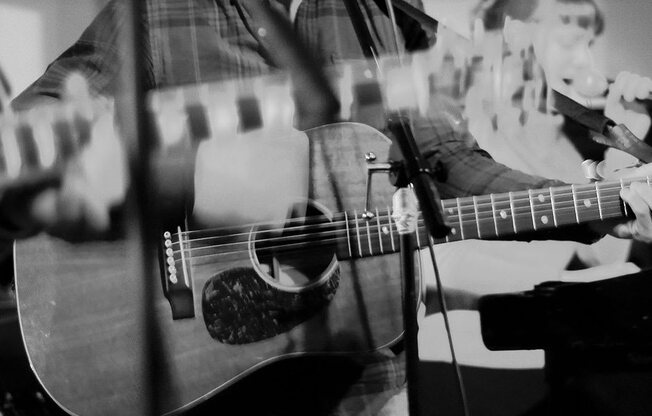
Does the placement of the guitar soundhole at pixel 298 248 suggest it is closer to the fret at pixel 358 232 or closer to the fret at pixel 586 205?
the fret at pixel 358 232

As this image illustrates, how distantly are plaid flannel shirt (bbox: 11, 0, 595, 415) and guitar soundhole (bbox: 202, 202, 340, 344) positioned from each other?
0.62 ft

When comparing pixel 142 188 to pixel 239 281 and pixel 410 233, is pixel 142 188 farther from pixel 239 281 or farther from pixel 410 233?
pixel 410 233

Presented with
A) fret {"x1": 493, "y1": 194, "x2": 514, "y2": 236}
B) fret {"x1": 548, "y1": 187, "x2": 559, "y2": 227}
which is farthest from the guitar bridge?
fret {"x1": 548, "y1": 187, "x2": 559, "y2": 227}

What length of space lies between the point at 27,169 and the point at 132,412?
0.39 m

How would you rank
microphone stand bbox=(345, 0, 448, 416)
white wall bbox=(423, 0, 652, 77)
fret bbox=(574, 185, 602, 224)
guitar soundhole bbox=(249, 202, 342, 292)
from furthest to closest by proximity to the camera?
white wall bbox=(423, 0, 652, 77) < fret bbox=(574, 185, 602, 224) < guitar soundhole bbox=(249, 202, 342, 292) < microphone stand bbox=(345, 0, 448, 416)

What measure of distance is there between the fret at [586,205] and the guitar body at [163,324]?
0.34 metres

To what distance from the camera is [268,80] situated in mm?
1030

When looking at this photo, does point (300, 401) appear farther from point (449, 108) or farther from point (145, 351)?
point (449, 108)

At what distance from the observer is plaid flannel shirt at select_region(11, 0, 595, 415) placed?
95cm

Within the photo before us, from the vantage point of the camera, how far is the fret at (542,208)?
3.15 ft

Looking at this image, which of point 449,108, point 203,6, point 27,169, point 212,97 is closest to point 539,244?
point 449,108

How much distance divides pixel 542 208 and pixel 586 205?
84 millimetres

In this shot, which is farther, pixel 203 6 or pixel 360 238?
pixel 203 6

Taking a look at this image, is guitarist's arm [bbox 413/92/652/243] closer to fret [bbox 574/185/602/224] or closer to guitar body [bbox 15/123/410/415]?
fret [bbox 574/185/602/224]
